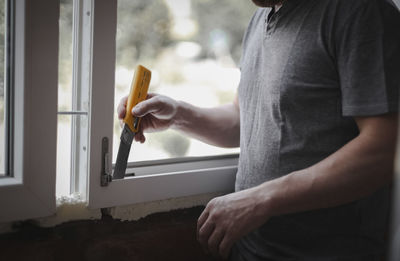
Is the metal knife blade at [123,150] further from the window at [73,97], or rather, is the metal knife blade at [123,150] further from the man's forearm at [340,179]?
the man's forearm at [340,179]

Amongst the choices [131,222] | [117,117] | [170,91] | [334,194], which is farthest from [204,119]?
[334,194]

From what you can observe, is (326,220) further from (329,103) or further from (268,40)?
(268,40)

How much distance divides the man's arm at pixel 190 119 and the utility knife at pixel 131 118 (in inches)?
0.8

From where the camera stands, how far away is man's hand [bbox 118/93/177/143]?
825 millimetres

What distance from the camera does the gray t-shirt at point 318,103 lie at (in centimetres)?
65

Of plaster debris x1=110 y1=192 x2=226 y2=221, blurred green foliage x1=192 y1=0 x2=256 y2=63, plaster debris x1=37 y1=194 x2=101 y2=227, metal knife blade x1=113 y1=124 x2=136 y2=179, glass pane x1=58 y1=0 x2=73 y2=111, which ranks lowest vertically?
plaster debris x1=110 y1=192 x2=226 y2=221

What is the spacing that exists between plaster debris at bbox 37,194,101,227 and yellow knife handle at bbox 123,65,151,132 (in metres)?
0.22

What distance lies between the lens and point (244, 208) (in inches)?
27.2

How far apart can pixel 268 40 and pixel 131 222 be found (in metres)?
0.59

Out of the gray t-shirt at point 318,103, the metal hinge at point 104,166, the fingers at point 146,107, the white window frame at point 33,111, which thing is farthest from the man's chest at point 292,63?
the white window frame at point 33,111

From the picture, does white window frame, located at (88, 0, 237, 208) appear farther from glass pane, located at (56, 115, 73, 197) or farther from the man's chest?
the man's chest

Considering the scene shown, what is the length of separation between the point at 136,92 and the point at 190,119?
21 cm

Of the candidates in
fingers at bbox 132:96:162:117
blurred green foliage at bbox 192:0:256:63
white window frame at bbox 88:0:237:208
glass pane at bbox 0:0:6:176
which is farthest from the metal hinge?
blurred green foliage at bbox 192:0:256:63

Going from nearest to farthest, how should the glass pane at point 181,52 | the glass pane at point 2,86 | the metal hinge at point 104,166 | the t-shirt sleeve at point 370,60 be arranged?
the t-shirt sleeve at point 370,60 → the glass pane at point 2,86 → the metal hinge at point 104,166 → the glass pane at point 181,52
